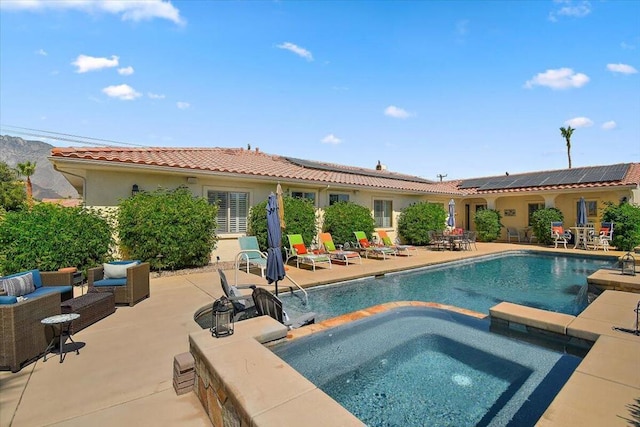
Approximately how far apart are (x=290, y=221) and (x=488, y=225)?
15.4 meters

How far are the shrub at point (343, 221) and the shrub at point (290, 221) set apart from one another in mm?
1372

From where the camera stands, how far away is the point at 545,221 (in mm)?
18406

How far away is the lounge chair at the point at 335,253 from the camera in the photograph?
39.3ft

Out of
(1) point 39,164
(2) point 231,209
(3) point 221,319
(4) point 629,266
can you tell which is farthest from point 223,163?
(1) point 39,164

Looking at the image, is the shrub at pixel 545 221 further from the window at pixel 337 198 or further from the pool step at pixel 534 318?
the pool step at pixel 534 318

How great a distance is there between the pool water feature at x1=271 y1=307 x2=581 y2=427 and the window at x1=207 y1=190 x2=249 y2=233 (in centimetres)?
795

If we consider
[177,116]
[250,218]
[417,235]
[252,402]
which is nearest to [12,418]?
[252,402]

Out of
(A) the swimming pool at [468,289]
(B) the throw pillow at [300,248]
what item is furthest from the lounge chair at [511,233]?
(B) the throw pillow at [300,248]

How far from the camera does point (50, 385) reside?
3.46 metres

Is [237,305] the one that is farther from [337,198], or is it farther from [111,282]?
[337,198]

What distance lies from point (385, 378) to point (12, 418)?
4.11 metres

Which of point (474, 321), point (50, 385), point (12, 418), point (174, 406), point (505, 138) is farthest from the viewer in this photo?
point (505, 138)

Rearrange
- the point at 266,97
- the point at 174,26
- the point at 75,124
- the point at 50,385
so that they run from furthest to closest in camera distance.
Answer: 1. the point at 75,124
2. the point at 266,97
3. the point at 174,26
4. the point at 50,385

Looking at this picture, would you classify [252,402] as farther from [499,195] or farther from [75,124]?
[75,124]
